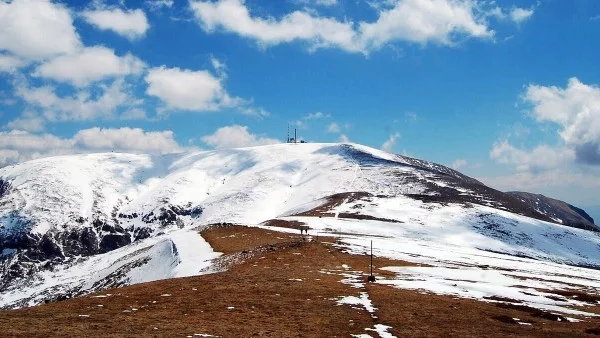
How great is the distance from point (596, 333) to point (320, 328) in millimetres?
15326

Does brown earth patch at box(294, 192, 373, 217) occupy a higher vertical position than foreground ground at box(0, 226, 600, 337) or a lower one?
higher

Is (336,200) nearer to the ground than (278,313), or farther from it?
farther from it

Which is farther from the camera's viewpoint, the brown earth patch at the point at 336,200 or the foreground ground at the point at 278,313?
the brown earth patch at the point at 336,200

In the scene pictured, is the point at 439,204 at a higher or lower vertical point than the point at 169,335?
higher

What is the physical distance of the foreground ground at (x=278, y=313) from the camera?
23.0 m

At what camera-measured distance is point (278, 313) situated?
27844 millimetres

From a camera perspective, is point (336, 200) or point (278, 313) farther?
point (336, 200)

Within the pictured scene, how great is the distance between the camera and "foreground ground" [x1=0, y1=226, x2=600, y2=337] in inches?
906

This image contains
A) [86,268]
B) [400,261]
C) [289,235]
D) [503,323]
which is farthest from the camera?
[86,268]

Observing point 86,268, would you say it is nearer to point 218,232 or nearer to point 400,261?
point 218,232

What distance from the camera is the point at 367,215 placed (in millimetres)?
139375

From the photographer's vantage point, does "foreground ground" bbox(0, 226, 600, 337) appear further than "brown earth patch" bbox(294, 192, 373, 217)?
No

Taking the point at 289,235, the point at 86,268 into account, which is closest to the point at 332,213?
the point at 289,235

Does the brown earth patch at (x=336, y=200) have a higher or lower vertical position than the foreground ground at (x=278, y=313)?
higher
